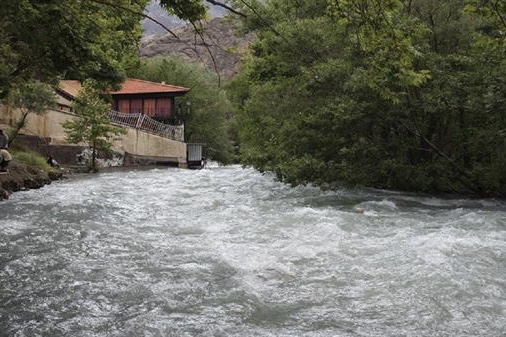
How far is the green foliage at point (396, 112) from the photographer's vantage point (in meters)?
11.8

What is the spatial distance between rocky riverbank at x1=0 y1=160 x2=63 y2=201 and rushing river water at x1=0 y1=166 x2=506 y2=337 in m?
2.70

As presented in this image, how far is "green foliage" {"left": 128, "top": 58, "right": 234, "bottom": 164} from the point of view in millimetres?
44250

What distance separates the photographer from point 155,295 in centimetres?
519

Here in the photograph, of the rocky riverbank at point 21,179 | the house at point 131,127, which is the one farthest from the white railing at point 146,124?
the rocky riverbank at point 21,179

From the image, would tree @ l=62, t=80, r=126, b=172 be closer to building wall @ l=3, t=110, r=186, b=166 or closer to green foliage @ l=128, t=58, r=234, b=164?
building wall @ l=3, t=110, r=186, b=166

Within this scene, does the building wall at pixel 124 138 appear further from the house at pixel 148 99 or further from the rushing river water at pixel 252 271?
the rushing river water at pixel 252 271

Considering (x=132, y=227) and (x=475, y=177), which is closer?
(x=132, y=227)

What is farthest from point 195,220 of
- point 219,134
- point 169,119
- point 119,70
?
Answer: point 219,134

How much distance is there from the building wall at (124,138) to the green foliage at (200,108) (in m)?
6.78

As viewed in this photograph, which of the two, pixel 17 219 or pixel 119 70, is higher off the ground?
pixel 119 70

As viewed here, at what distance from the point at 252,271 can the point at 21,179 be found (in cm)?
1077

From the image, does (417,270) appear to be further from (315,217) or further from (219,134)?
(219,134)

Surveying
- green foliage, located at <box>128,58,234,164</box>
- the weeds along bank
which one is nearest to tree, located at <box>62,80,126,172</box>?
the weeds along bank

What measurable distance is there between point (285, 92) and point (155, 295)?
10964 millimetres
